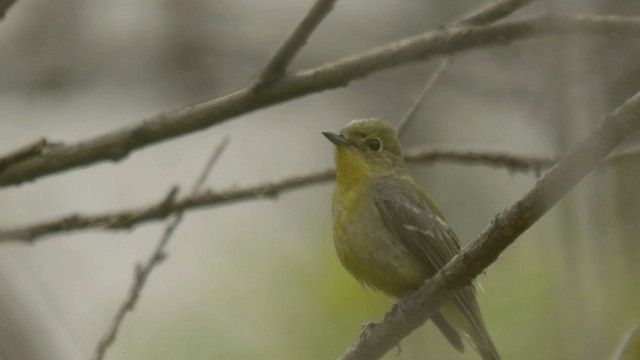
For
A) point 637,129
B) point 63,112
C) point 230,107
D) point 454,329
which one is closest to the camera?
point 637,129

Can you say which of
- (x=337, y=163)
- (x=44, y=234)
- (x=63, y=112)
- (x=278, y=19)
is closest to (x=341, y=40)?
(x=278, y=19)

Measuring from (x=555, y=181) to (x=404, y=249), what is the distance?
2.46 m

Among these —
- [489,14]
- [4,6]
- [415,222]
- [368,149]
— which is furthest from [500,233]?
[368,149]

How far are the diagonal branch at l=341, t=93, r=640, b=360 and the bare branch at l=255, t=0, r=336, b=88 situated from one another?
1.02m

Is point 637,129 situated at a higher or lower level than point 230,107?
higher

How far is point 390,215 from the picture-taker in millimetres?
6316

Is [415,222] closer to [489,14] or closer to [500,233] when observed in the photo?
[489,14]

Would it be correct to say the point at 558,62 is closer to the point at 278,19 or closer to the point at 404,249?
the point at 404,249

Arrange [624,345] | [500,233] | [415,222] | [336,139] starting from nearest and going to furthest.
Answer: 1. [624,345]
2. [500,233]
3. [415,222]
4. [336,139]

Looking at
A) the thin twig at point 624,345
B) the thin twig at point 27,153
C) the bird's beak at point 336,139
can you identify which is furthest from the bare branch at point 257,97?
the bird's beak at point 336,139

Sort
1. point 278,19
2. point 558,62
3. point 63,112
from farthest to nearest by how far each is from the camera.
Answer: point 278,19 < point 63,112 < point 558,62

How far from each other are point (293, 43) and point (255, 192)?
99 centimetres

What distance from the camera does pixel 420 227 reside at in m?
6.26

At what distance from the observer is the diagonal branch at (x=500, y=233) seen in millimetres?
3436
